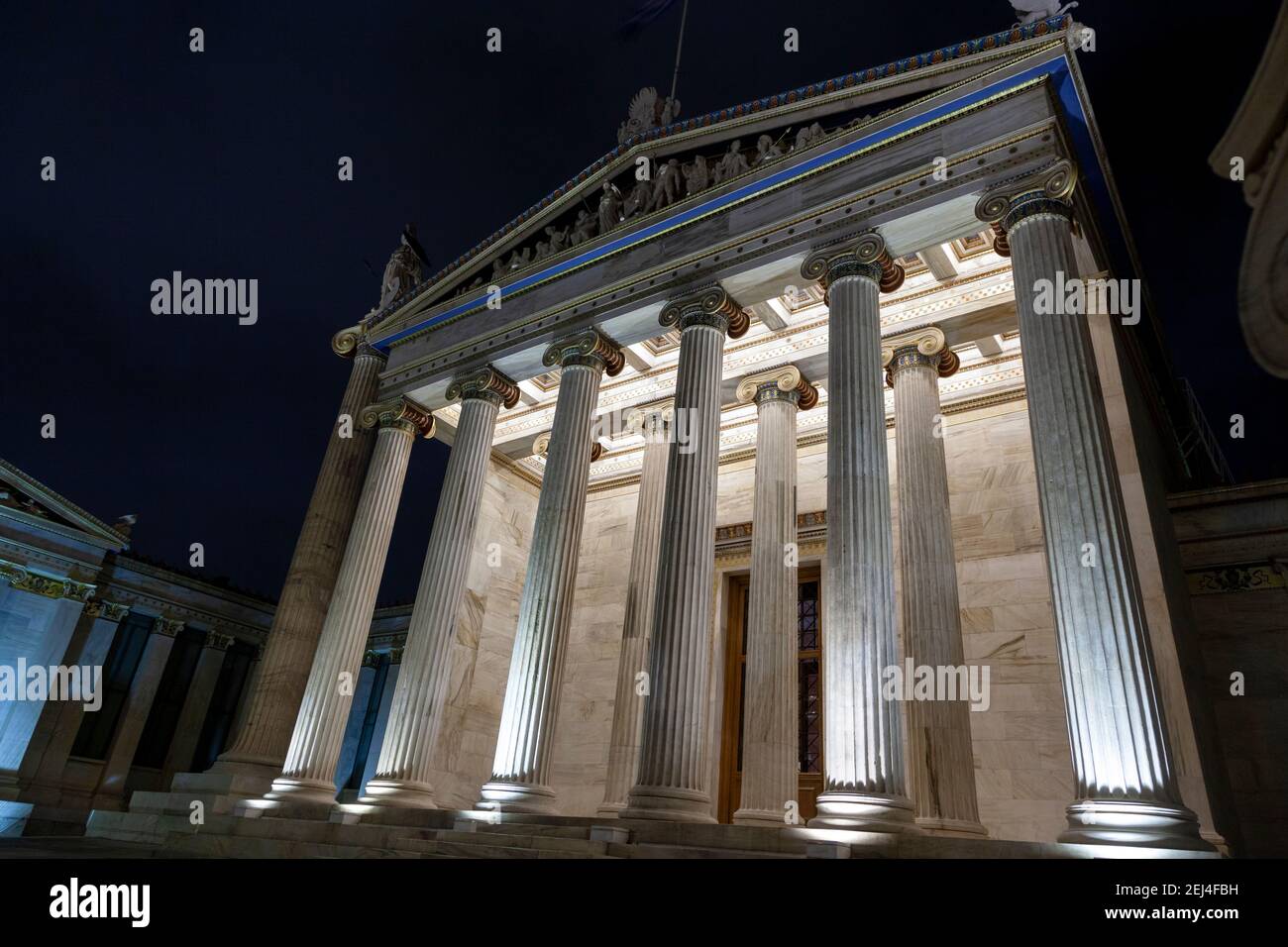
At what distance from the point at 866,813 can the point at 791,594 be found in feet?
21.5

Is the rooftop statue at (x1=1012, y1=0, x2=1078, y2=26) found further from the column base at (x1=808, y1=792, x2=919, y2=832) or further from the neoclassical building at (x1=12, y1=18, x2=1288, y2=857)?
the column base at (x1=808, y1=792, x2=919, y2=832)

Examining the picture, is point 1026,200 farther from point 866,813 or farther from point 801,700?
point 801,700

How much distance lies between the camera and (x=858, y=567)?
11414mm

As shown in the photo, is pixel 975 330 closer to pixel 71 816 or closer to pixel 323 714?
pixel 323 714

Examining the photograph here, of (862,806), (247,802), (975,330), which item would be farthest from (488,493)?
(862,806)

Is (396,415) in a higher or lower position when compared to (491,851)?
higher

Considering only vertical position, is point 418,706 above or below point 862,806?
above

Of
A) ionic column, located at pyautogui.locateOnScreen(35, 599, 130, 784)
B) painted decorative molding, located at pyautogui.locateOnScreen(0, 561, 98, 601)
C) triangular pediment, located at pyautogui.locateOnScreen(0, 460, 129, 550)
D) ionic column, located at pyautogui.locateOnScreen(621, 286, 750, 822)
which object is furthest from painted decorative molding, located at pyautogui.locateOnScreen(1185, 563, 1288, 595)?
ionic column, located at pyautogui.locateOnScreen(35, 599, 130, 784)

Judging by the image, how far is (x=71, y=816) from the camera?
3219cm

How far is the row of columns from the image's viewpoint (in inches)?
369

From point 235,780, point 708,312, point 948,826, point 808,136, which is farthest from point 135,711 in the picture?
point 808,136

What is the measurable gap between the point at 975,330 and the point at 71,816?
39093 mm

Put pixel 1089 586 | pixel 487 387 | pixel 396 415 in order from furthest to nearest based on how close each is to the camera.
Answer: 1. pixel 396 415
2. pixel 487 387
3. pixel 1089 586

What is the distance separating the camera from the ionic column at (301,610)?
56.5ft
